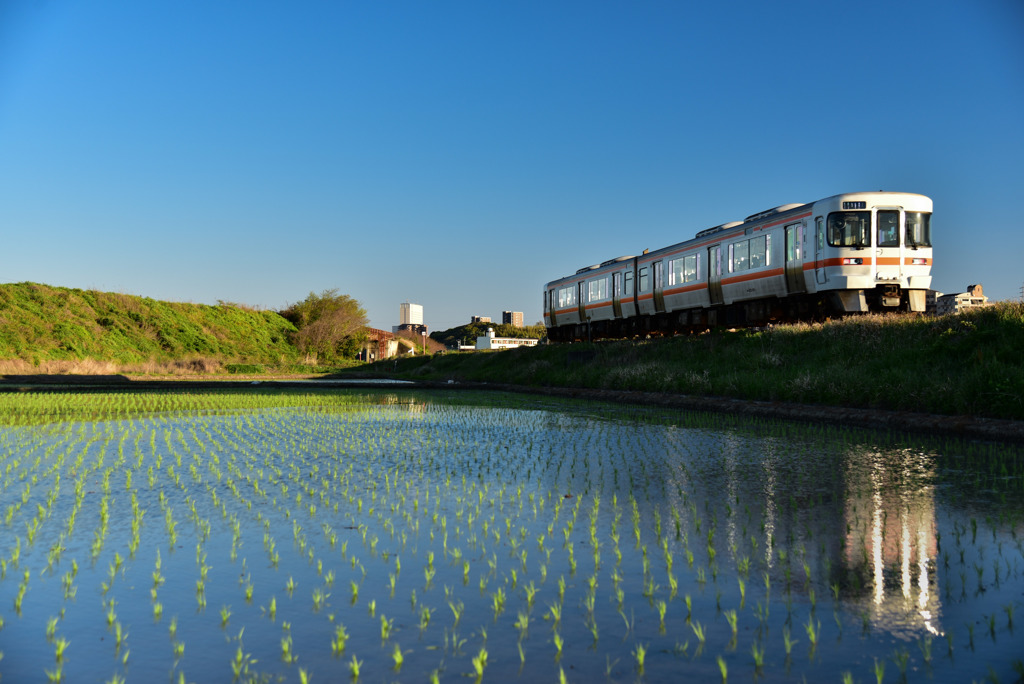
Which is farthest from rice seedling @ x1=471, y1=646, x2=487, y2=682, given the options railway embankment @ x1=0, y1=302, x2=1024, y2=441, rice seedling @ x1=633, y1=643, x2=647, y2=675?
railway embankment @ x1=0, y1=302, x2=1024, y2=441

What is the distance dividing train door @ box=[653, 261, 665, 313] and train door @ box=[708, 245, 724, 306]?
3478 mm

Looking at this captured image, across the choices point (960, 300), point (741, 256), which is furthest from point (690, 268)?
point (960, 300)

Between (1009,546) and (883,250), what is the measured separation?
55.0ft

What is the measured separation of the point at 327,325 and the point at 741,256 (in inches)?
1961

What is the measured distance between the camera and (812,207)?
21.3 meters

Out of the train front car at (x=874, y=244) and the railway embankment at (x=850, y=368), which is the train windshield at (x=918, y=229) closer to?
the train front car at (x=874, y=244)

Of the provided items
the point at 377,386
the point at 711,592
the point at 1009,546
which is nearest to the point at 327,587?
the point at 711,592

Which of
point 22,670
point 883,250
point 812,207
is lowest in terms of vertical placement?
point 22,670

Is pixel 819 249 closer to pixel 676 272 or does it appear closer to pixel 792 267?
pixel 792 267

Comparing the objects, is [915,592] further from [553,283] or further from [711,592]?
[553,283]

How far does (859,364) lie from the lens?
58.8 ft

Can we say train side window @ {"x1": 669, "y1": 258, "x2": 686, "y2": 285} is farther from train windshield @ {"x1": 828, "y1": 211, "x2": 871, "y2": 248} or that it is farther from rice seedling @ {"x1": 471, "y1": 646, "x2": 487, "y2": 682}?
rice seedling @ {"x1": 471, "y1": 646, "x2": 487, "y2": 682}

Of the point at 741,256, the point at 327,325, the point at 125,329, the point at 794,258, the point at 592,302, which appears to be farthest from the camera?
the point at 327,325

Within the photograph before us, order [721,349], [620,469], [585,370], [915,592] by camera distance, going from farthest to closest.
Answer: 1. [585,370]
2. [721,349]
3. [620,469]
4. [915,592]
